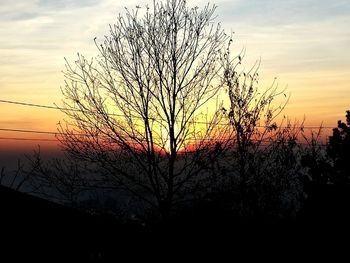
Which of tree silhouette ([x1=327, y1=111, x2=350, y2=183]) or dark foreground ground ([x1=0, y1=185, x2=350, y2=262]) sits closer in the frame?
dark foreground ground ([x1=0, y1=185, x2=350, y2=262])

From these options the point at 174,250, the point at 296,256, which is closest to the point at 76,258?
the point at 174,250

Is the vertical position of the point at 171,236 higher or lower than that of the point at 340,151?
lower

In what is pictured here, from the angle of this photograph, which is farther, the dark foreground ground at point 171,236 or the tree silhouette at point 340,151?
the tree silhouette at point 340,151

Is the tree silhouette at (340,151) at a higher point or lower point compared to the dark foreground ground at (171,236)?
higher

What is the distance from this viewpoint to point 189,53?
1758cm

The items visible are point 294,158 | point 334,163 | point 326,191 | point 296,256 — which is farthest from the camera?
point 294,158

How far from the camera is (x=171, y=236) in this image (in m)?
15.1

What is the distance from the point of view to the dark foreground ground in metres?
14.0

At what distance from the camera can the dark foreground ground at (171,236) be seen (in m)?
14.0

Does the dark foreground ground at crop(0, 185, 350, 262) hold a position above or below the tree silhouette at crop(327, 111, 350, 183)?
below

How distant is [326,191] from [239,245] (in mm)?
4022

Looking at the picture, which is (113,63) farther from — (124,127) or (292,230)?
(292,230)

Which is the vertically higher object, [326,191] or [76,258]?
[326,191]

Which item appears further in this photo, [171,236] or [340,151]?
[340,151]
